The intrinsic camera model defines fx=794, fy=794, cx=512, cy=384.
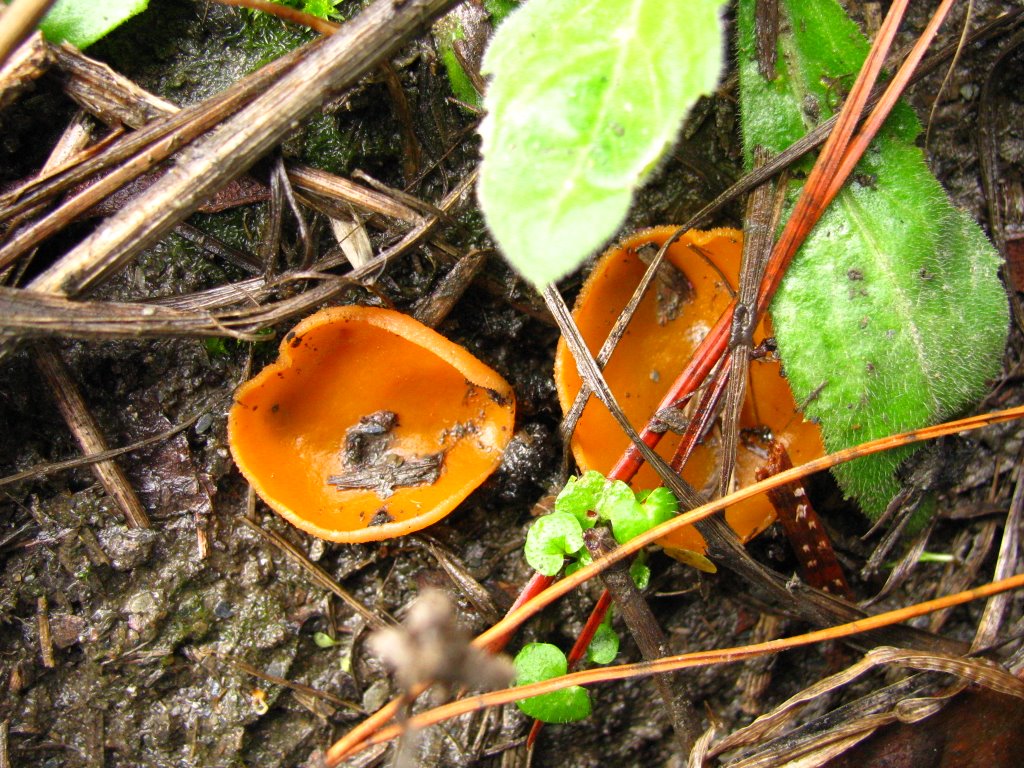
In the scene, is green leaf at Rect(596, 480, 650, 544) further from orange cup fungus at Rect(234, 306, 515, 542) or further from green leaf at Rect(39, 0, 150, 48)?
green leaf at Rect(39, 0, 150, 48)

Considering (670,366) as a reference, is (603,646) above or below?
below

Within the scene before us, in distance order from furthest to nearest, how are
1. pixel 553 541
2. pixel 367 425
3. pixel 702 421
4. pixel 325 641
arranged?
1. pixel 367 425
2. pixel 325 641
3. pixel 702 421
4. pixel 553 541

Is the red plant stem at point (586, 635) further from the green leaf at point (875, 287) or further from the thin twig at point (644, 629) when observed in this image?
the green leaf at point (875, 287)

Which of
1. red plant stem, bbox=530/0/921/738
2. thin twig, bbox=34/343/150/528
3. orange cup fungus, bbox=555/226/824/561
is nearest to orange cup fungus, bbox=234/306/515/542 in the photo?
orange cup fungus, bbox=555/226/824/561

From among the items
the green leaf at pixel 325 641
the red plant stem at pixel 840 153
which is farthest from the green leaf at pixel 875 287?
the green leaf at pixel 325 641

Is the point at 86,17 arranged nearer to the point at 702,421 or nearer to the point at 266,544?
the point at 266,544

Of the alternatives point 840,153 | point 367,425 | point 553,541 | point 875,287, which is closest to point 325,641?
point 367,425

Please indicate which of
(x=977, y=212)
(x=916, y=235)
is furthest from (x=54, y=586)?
(x=977, y=212)
